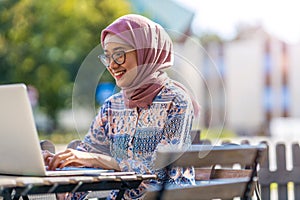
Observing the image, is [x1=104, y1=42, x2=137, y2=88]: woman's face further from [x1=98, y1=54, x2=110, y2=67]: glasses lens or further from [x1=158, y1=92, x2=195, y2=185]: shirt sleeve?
[x1=158, y1=92, x2=195, y2=185]: shirt sleeve

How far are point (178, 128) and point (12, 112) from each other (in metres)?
0.81

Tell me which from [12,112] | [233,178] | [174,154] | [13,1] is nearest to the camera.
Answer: [12,112]

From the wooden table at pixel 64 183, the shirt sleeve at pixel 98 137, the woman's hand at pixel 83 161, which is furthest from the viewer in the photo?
the shirt sleeve at pixel 98 137

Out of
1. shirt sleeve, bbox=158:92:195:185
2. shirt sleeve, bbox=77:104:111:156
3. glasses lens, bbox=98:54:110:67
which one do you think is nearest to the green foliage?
shirt sleeve, bbox=77:104:111:156

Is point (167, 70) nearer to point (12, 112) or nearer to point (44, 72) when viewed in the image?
point (12, 112)

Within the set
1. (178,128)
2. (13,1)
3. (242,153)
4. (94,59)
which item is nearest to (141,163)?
(178,128)

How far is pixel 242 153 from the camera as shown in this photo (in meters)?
3.12

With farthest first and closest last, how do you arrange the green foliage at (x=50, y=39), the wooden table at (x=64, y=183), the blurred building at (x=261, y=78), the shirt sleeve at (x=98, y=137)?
the blurred building at (x=261, y=78), the green foliage at (x=50, y=39), the shirt sleeve at (x=98, y=137), the wooden table at (x=64, y=183)

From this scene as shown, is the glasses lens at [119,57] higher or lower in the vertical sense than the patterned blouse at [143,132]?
higher

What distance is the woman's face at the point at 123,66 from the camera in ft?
10.9

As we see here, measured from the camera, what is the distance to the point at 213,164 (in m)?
Result: 3.05

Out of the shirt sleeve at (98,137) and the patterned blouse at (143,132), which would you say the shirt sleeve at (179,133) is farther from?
the shirt sleeve at (98,137)

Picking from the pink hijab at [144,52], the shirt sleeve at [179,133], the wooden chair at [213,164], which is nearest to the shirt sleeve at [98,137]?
the pink hijab at [144,52]

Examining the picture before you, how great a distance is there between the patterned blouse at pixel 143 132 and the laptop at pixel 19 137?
416 mm
